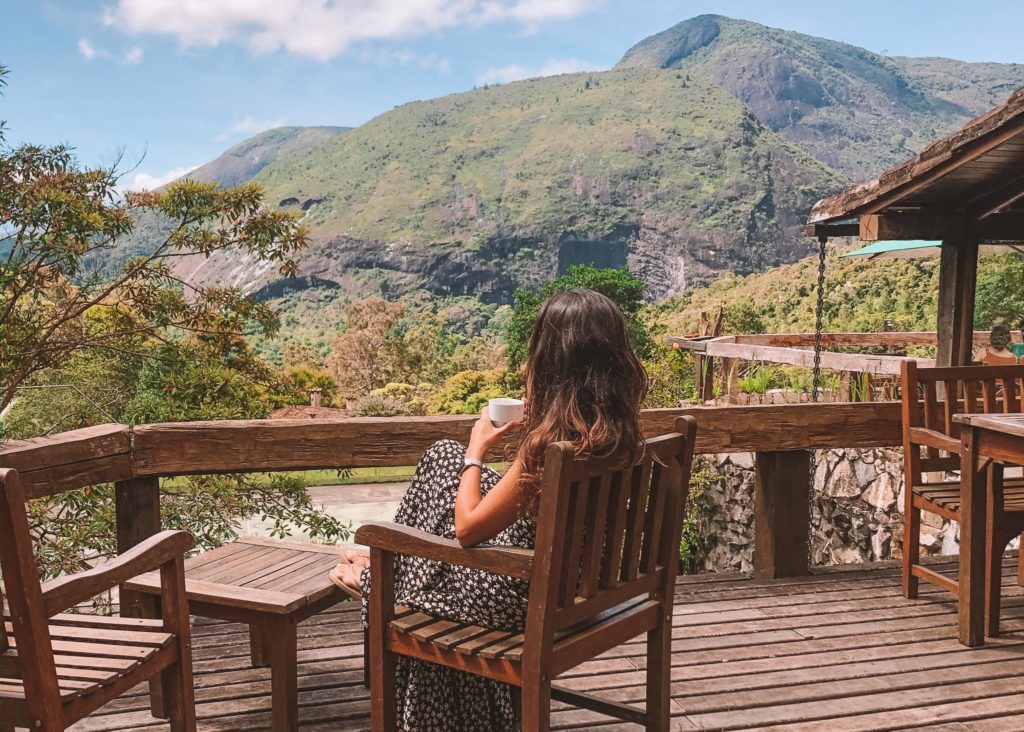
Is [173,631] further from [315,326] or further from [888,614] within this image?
[315,326]

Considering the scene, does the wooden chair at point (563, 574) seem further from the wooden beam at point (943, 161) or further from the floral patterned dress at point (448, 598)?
the wooden beam at point (943, 161)

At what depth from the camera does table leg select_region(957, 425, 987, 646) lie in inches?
107

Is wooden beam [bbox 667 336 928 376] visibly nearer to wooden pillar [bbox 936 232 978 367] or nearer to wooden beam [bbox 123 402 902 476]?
wooden pillar [bbox 936 232 978 367]

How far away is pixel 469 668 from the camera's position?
67.4 inches

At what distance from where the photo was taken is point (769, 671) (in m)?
2.57

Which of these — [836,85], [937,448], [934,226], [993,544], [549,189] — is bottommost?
[993,544]

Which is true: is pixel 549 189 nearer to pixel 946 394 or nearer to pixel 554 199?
pixel 554 199

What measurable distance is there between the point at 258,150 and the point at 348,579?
126100 mm

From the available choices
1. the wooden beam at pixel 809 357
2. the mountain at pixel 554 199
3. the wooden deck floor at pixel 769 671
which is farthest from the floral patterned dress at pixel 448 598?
the mountain at pixel 554 199

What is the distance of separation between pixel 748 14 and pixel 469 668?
135620 mm

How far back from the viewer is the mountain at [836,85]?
9394 centimetres

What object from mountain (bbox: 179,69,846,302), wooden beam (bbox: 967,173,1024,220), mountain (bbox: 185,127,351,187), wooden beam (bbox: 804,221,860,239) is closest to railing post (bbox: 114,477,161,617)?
wooden beam (bbox: 804,221,860,239)

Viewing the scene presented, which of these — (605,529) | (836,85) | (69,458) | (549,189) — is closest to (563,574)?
(605,529)

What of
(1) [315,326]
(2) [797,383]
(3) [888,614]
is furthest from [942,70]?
(3) [888,614]
